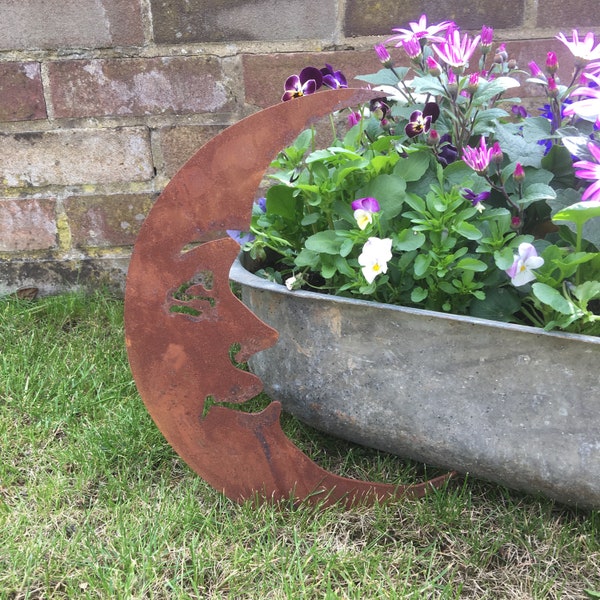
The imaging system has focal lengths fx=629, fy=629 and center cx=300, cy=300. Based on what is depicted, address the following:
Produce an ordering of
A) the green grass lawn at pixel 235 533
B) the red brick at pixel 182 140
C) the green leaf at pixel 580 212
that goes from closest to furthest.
Answer: the green leaf at pixel 580 212
the green grass lawn at pixel 235 533
the red brick at pixel 182 140

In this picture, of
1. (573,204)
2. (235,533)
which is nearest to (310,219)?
(573,204)

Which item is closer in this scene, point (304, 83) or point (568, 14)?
point (304, 83)

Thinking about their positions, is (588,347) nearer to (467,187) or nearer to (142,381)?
(467,187)

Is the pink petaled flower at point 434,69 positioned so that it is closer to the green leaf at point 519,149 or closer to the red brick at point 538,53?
the green leaf at point 519,149

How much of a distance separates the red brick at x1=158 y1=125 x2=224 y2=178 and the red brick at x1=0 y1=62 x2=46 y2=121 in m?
0.29

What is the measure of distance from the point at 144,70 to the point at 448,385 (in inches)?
40.2

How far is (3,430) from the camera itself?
1.15 m

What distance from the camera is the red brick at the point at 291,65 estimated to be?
142 cm

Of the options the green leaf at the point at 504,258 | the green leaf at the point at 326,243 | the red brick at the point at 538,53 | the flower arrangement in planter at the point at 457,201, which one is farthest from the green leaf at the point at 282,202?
the red brick at the point at 538,53

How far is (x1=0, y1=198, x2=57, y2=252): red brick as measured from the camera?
1.55 metres

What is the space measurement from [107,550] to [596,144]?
2.92 ft

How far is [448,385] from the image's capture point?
34.4 inches

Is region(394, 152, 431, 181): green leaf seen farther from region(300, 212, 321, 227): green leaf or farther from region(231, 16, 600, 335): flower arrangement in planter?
region(300, 212, 321, 227): green leaf

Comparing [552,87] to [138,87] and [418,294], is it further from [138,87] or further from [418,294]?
[138,87]
